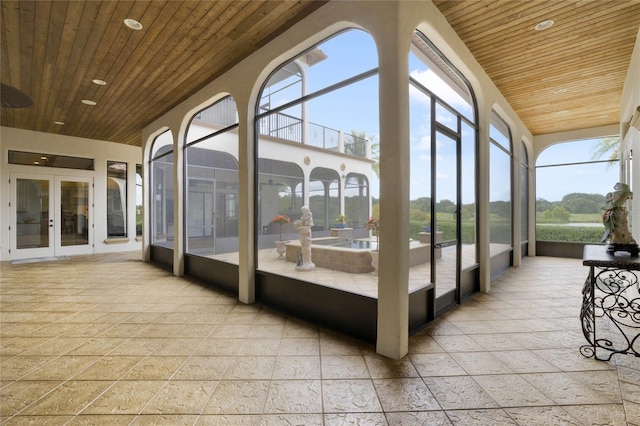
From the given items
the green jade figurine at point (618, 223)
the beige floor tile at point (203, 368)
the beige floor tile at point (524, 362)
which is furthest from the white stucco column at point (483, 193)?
the beige floor tile at point (203, 368)

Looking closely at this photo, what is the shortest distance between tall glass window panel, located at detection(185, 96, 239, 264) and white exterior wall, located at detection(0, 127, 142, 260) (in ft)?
16.2

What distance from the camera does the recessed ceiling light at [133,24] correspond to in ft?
10.8

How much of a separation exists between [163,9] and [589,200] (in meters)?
10.3

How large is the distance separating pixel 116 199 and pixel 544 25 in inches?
429

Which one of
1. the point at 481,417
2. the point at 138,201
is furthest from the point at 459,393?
the point at 138,201

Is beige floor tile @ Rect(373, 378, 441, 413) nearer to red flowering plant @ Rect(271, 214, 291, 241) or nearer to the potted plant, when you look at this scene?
the potted plant

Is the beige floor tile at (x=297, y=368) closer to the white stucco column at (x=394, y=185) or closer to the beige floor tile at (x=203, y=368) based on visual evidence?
the beige floor tile at (x=203, y=368)

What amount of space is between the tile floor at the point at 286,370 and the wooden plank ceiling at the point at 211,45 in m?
3.36

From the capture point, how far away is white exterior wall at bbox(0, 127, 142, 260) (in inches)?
297

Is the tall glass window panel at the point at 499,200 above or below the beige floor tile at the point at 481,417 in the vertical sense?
above

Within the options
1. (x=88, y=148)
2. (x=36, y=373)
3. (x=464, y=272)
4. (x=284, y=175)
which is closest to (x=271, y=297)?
(x=284, y=175)

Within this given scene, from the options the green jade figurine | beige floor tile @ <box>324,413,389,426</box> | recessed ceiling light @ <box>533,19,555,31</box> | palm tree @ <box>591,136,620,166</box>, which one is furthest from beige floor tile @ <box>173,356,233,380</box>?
palm tree @ <box>591,136,620,166</box>

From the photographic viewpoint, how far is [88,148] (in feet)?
29.0

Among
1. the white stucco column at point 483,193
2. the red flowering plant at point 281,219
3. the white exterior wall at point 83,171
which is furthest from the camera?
the white exterior wall at point 83,171
